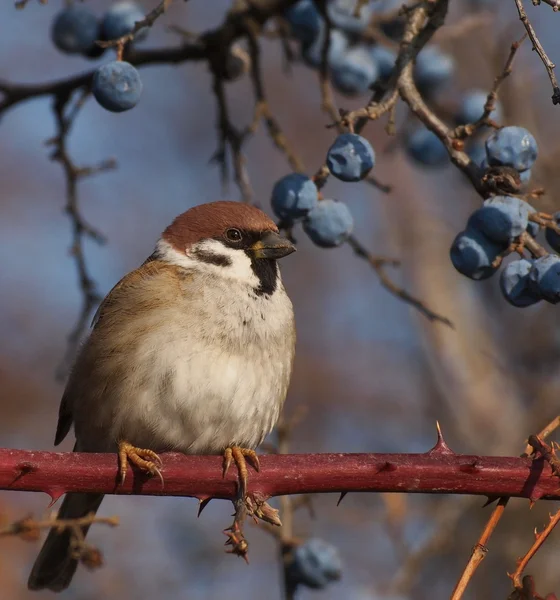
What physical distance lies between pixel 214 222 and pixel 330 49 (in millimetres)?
852

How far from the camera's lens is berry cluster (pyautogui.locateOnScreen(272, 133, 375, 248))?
2.83m

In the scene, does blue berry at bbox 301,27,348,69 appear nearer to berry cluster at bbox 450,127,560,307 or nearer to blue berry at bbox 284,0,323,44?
blue berry at bbox 284,0,323,44

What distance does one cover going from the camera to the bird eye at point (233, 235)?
12.0 ft

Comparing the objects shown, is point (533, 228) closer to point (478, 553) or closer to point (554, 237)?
point (554, 237)

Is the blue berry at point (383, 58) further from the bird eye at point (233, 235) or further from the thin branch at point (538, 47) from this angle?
the thin branch at point (538, 47)

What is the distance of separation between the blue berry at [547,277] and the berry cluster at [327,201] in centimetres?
58

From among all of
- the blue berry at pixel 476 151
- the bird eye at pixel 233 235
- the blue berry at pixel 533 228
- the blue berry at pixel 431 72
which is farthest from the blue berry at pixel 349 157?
the blue berry at pixel 431 72

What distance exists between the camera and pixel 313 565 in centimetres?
340

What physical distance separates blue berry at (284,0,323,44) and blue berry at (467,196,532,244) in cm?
139

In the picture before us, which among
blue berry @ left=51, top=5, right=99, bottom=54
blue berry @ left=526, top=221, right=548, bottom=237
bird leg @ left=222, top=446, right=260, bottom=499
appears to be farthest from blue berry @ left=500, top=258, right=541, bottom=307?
blue berry @ left=51, top=5, right=99, bottom=54

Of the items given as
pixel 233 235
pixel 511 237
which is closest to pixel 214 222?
pixel 233 235

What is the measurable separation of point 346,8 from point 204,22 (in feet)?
12.0

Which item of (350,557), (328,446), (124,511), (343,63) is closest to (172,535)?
(124,511)

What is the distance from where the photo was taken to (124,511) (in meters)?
5.94
